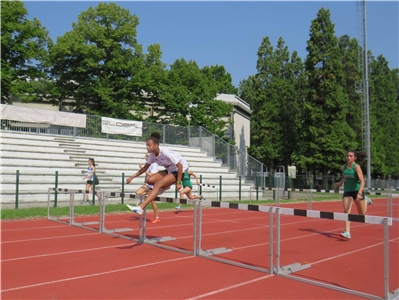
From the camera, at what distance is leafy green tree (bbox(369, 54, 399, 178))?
47.0 m

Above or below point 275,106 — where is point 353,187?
below

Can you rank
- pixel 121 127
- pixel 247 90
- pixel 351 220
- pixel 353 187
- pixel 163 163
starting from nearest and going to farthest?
pixel 351 220
pixel 163 163
pixel 353 187
pixel 121 127
pixel 247 90

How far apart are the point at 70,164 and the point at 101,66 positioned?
1562 cm

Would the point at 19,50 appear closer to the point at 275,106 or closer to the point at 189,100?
the point at 189,100

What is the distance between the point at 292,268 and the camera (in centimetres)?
543

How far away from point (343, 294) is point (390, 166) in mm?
52346

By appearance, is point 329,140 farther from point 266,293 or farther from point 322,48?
point 266,293

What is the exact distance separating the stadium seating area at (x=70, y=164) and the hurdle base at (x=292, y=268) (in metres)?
13.0

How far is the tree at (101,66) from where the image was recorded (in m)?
30.7

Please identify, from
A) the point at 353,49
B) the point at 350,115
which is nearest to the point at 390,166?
the point at 350,115

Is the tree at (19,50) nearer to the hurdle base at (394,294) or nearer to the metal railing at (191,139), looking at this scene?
the metal railing at (191,139)

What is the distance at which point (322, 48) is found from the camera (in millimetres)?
39500

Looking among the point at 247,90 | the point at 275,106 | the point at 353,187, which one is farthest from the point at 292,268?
the point at 247,90

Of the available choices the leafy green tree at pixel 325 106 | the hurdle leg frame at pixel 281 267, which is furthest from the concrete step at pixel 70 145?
the leafy green tree at pixel 325 106
